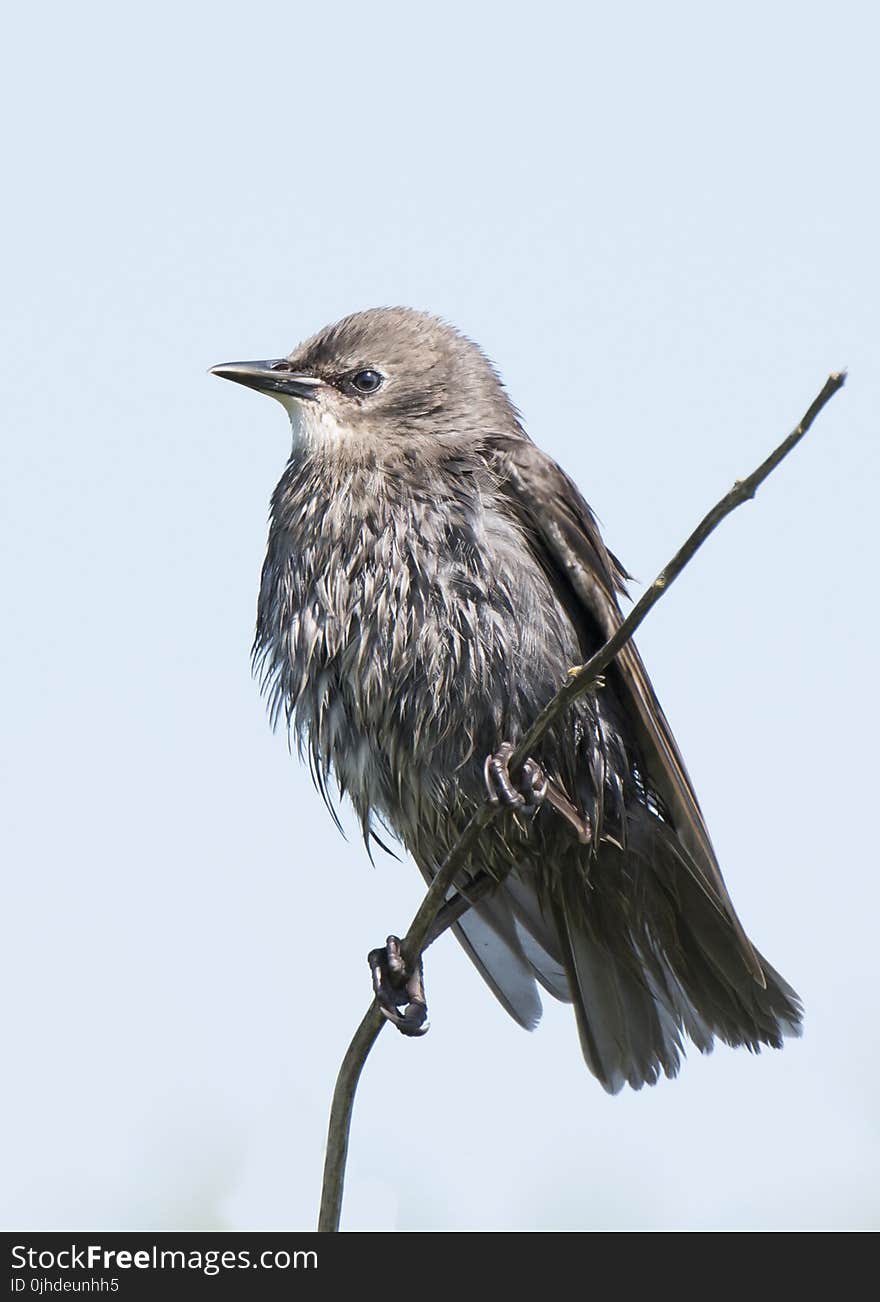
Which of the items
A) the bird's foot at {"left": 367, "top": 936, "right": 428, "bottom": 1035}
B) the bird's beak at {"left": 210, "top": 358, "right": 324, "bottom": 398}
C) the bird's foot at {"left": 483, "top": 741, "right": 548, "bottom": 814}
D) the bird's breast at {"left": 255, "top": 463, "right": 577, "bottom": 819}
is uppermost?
the bird's beak at {"left": 210, "top": 358, "right": 324, "bottom": 398}

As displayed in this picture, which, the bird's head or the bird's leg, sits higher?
the bird's head

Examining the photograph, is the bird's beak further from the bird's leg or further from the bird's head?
the bird's leg

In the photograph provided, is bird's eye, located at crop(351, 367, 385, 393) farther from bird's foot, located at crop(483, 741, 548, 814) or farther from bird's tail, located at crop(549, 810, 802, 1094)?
bird's tail, located at crop(549, 810, 802, 1094)

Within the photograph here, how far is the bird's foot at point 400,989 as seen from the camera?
565 cm

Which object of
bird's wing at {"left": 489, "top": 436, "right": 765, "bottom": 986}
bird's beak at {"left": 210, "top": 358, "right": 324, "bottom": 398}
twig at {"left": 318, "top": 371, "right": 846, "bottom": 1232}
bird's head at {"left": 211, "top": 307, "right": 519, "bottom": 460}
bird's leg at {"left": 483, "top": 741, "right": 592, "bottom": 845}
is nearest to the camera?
twig at {"left": 318, "top": 371, "right": 846, "bottom": 1232}

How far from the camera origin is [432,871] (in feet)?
21.1

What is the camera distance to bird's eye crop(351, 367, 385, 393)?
6.51 m

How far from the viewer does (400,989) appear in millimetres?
5676

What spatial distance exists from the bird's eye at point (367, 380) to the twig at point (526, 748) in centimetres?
222

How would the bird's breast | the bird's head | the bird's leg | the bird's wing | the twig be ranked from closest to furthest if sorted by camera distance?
the twig, the bird's leg, the bird's breast, the bird's wing, the bird's head

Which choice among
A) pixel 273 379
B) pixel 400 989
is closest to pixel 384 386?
pixel 273 379

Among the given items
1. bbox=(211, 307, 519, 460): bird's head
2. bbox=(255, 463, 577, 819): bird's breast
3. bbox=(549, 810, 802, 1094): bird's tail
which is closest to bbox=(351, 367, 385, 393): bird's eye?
bbox=(211, 307, 519, 460): bird's head

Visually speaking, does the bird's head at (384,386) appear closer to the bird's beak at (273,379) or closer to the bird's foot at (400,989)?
the bird's beak at (273,379)

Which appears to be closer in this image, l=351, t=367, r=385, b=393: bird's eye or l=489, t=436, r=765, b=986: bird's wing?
l=489, t=436, r=765, b=986: bird's wing
